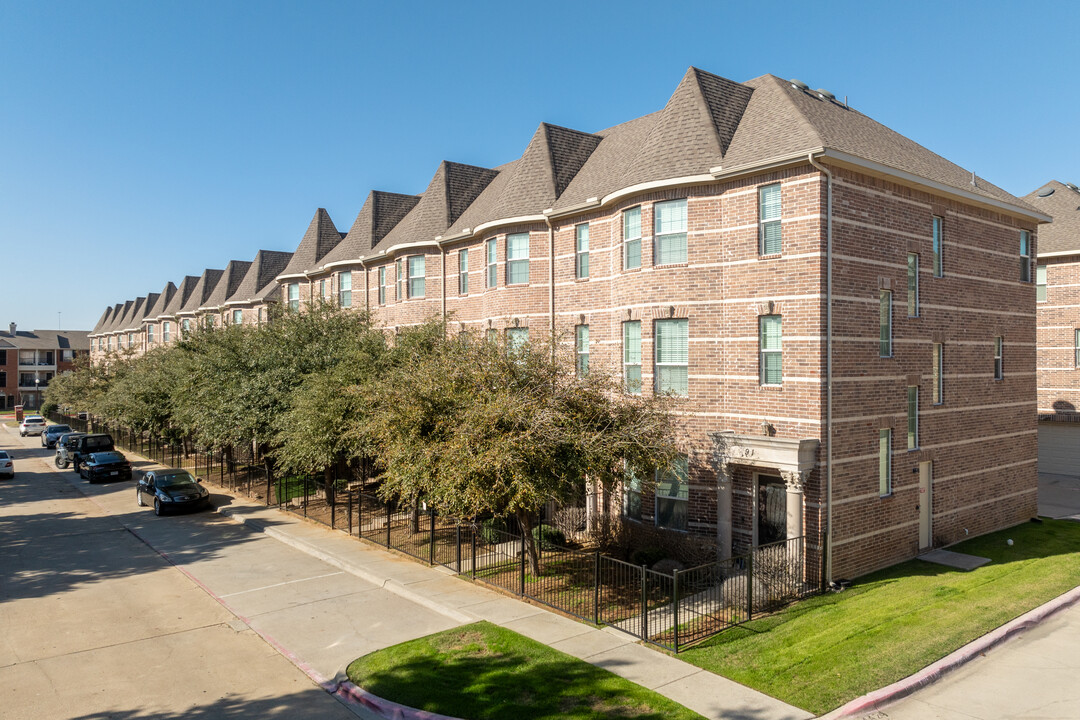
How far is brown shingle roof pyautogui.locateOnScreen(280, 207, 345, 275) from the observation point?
36.6 m

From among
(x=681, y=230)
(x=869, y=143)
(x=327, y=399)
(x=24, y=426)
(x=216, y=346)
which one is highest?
(x=869, y=143)

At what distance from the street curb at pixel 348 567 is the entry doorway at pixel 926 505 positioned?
38.6 feet

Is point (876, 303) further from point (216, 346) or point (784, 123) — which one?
point (216, 346)

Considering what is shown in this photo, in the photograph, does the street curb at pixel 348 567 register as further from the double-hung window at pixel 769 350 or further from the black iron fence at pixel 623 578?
the double-hung window at pixel 769 350

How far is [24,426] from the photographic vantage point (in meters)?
57.3

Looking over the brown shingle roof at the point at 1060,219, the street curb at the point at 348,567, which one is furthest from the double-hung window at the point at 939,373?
the brown shingle roof at the point at 1060,219

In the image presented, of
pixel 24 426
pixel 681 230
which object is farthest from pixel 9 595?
pixel 24 426

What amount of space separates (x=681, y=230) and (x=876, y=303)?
479 cm

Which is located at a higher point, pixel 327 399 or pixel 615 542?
pixel 327 399

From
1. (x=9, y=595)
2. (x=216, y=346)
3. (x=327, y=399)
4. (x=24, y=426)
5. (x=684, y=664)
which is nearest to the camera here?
(x=684, y=664)

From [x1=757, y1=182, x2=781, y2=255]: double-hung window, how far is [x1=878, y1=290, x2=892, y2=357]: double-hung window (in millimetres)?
3038

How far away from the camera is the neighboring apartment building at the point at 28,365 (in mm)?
95500

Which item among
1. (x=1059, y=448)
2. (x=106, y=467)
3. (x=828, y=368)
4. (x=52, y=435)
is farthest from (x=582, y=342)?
(x=52, y=435)

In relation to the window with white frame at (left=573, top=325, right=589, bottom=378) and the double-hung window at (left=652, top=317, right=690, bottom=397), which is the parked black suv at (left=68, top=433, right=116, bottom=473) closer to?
the window with white frame at (left=573, top=325, right=589, bottom=378)
